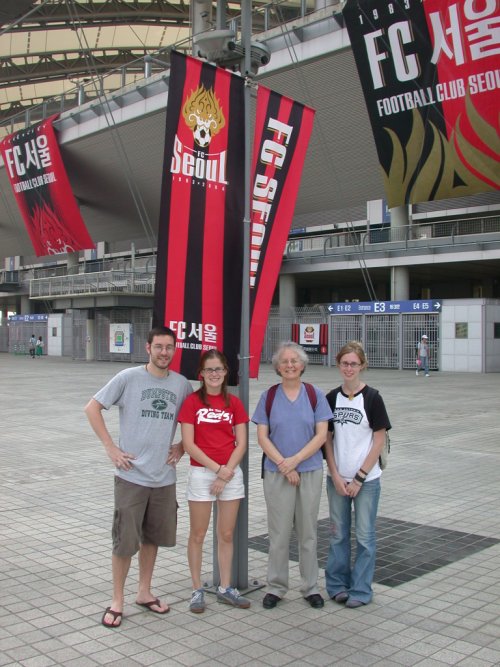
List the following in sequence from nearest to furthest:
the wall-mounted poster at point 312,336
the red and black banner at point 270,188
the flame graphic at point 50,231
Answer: the red and black banner at point 270,188
the wall-mounted poster at point 312,336
the flame graphic at point 50,231

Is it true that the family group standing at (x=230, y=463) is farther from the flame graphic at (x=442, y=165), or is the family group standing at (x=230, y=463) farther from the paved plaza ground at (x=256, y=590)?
the flame graphic at (x=442, y=165)

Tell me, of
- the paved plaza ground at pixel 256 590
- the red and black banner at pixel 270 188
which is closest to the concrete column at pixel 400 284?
the paved plaza ground at pixel 256 590

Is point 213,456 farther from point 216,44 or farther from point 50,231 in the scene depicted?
point 50,231

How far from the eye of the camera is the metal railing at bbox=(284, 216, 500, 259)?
106 feet

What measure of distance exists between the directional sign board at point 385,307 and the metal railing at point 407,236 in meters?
3.72

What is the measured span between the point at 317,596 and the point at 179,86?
3.47 meters

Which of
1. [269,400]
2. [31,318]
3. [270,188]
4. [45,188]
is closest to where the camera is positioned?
[269,400]

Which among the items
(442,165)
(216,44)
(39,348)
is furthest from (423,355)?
(39,348)

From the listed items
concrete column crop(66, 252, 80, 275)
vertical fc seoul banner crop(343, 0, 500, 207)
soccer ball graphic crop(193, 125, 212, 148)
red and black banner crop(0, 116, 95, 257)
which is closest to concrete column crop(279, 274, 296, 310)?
red and black banner crop(0, 116, 95, 257)

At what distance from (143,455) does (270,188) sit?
6.94 ft

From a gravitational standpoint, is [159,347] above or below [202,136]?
below

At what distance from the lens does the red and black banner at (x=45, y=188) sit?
125ft

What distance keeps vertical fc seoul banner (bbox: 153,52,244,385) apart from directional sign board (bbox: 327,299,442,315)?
84.6 feet

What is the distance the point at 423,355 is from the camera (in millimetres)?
27250
